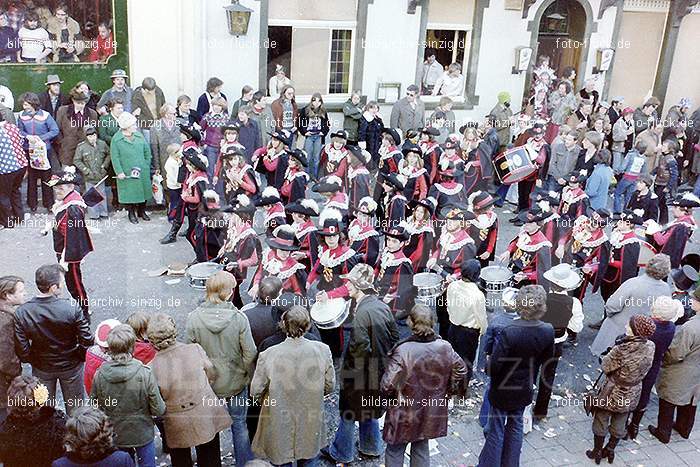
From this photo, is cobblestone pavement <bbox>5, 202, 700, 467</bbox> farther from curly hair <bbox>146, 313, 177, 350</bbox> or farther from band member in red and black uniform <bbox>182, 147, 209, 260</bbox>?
curly hair <bbox>146, 313, 177, 350</bbox>

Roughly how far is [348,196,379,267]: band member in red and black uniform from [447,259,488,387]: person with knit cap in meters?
1.62

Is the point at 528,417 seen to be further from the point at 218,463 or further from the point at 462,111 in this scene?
the point at 462,111

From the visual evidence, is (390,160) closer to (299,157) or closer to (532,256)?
(299,157)

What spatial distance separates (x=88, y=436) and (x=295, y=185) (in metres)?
6.46

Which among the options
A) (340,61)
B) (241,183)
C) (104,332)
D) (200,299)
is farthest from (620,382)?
(340,61)

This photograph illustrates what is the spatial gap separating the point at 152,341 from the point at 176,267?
4949 mm

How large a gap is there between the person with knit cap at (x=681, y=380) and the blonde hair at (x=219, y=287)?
13.2ft

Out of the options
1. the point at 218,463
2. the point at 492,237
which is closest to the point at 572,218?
the point at 492,237

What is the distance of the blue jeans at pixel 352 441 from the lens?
6.08m

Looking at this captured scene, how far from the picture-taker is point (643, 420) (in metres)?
7.16

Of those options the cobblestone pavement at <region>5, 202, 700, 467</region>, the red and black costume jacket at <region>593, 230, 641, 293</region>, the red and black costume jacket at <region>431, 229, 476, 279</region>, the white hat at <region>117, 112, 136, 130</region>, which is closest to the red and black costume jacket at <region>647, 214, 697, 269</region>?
the red and black costume jacket at <region>593, 230, 641, 293</region>

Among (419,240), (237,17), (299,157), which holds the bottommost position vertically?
(419,240)

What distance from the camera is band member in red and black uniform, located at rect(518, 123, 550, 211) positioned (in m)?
12.3

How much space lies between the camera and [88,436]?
4.04m
